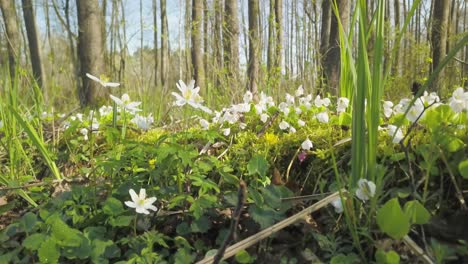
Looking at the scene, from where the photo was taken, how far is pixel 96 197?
1249mm

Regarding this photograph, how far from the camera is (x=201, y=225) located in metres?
1.09

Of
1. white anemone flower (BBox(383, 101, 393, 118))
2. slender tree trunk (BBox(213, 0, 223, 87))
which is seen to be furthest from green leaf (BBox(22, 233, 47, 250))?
slender tree trunk (BBox(213, 0, 223, 87))

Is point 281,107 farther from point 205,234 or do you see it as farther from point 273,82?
point 273,82

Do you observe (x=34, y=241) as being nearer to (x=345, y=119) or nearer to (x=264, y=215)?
(x=264, y=215)

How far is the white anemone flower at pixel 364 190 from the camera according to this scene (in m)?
0.90

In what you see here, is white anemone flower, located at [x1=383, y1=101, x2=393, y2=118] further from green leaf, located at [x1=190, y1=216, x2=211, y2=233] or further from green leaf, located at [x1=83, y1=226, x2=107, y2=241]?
green leaf, located at [x1=83, y1=226, x2=107, y2=241]

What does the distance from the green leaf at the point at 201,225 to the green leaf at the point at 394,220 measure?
49 cm

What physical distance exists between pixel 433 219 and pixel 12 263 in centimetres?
118

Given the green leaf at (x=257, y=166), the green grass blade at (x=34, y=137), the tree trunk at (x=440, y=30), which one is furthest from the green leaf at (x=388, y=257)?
the tree trunk at (x=440, y=30)

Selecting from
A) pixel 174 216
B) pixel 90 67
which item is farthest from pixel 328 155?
A: pixel 90 67

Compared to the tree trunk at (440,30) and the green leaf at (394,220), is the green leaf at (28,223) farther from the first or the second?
the tree trunk at (440,30)

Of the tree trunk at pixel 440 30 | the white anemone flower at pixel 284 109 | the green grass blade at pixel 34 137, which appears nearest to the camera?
the green grass blade at pixel 34 137

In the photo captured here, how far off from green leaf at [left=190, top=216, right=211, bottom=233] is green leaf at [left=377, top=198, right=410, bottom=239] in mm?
486

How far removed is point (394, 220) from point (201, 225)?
1.73 ft
